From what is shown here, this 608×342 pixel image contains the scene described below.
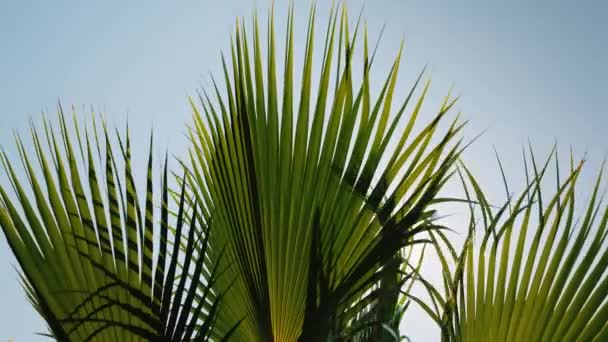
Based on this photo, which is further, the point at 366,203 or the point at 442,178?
the point at 442,178

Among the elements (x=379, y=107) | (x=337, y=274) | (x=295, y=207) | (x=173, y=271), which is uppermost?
(x=379, y=107)

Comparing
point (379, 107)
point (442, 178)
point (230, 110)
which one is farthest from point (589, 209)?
point (230, 110)

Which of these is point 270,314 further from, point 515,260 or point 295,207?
point 515,260

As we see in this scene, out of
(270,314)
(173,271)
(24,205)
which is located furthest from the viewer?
(270,314)

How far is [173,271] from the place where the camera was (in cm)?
147

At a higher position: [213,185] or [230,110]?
[230,110]

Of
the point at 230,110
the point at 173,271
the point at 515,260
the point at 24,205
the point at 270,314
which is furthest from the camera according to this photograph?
the point at 515,260

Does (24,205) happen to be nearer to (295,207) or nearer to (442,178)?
(295,207)

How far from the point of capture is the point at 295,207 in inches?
75.0

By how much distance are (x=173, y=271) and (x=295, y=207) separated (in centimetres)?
50

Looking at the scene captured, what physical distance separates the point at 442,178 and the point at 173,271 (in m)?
0.84

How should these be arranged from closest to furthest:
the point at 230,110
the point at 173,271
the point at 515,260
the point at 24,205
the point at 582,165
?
the point at 173,271
the point at 24,205
the point at 230,110
the point at 515,260
the point at 582,165

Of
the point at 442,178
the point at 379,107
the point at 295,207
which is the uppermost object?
the point at 379,107

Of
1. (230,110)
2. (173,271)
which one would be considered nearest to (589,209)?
(230,110)
